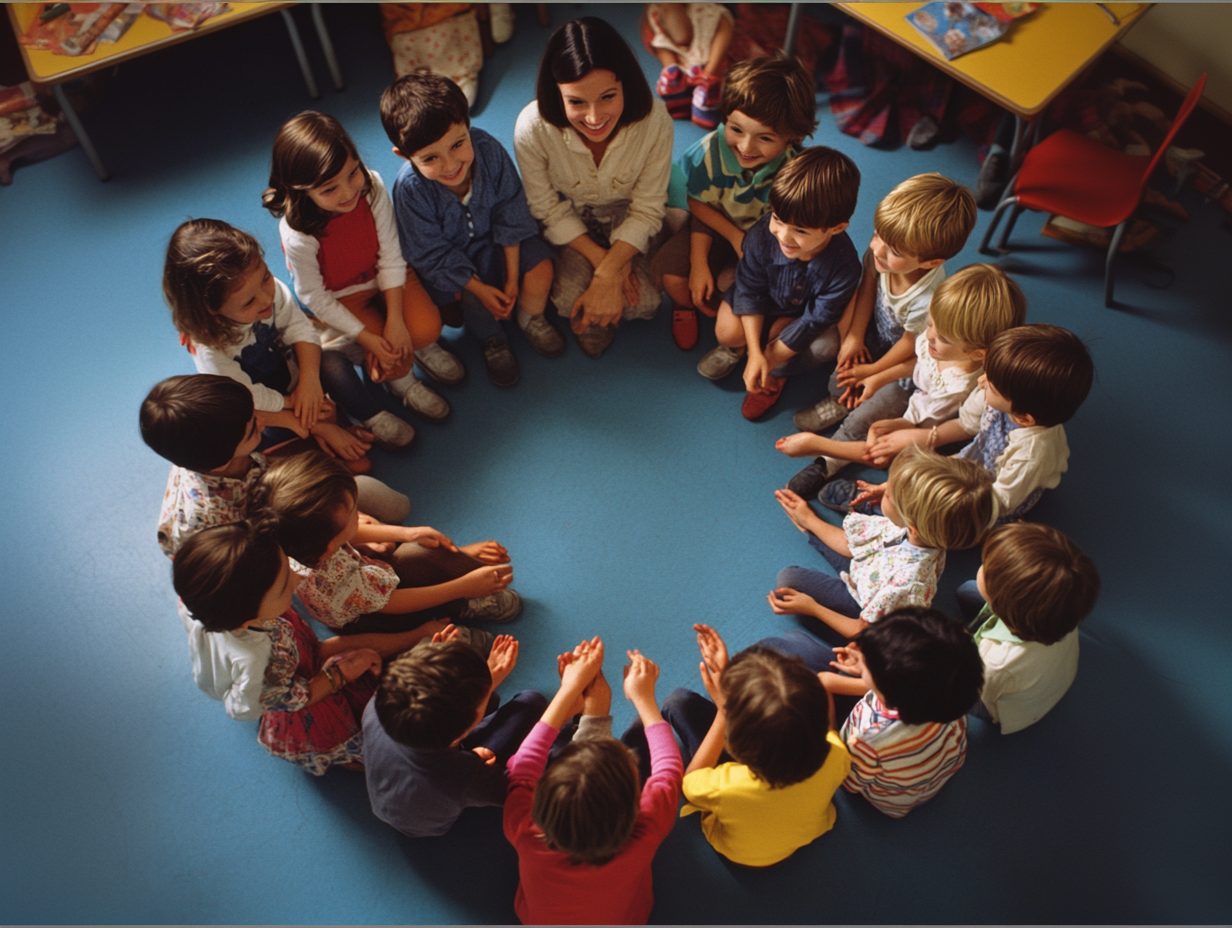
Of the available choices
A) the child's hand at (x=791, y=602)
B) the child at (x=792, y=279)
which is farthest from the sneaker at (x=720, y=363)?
the child's hand at (x=791, y=602)

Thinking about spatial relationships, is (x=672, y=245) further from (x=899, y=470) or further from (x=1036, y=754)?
(x=1036, y=754)

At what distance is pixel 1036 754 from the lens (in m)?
2.38

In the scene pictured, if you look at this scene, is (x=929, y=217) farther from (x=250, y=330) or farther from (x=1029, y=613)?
(x=250, y=330)

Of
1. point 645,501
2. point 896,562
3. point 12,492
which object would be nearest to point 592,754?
point 896,562

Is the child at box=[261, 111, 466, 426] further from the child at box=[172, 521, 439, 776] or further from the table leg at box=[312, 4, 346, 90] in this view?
the table leg at box=[312, 4, 346, 90]

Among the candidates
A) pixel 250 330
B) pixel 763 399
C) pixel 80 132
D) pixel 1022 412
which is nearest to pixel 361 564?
pixel 250 330

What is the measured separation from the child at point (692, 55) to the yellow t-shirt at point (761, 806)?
8.00 feet

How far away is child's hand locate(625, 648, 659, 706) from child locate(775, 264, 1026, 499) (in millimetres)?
760

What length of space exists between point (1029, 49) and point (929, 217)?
111cm

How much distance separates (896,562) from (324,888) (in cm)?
159

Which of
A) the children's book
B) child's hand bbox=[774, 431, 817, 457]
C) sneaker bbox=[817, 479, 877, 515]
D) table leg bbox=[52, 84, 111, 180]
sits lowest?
sneaker bbox=[817, 479, 877, 515]

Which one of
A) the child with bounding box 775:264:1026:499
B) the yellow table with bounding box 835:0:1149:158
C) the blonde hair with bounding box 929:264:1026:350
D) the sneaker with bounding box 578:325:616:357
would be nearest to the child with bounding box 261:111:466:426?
the sneaker with bounding box 578:325:616:357

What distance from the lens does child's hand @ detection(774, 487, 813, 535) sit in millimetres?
2602

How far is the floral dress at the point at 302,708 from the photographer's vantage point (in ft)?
6.89
